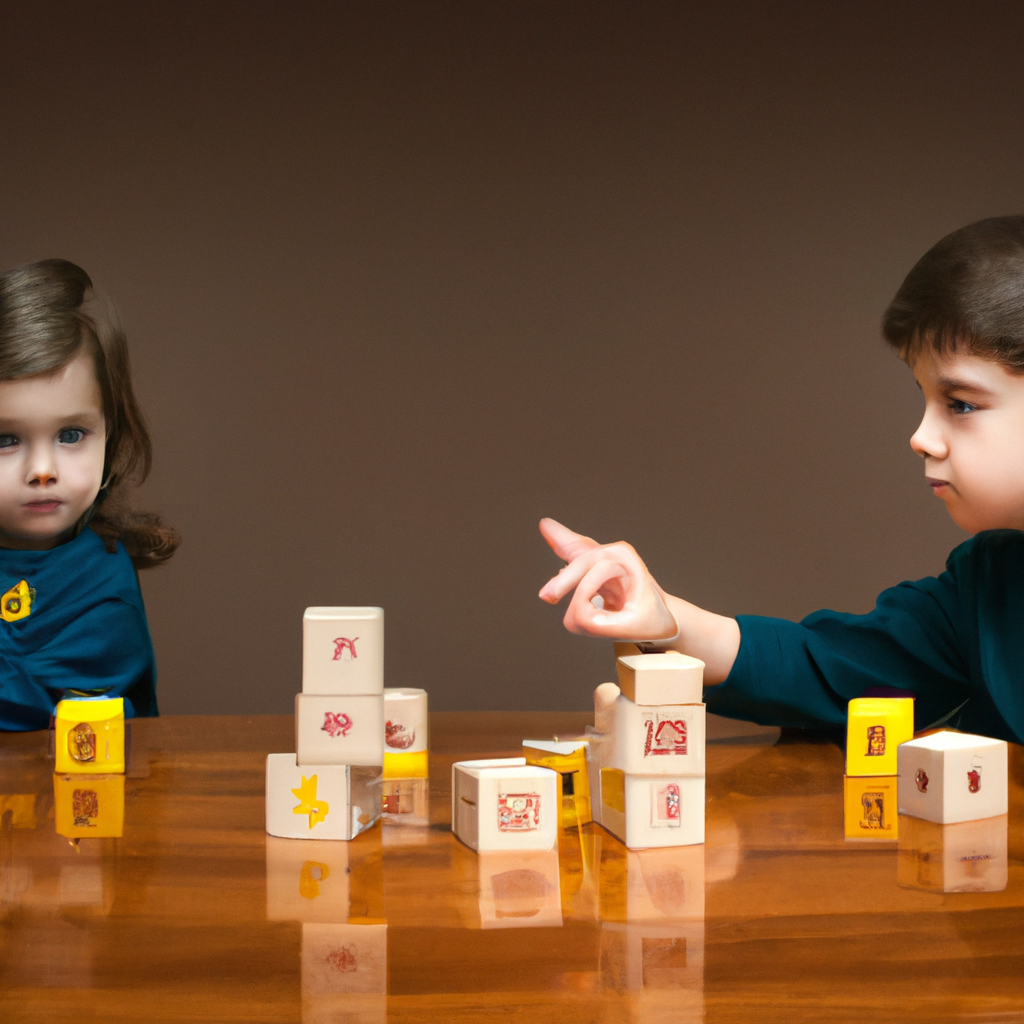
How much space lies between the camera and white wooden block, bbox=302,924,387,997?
0.69m

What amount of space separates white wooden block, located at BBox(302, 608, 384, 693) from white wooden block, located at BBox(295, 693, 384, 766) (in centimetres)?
1

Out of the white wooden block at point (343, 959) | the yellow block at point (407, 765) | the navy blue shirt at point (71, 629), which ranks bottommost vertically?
the white wooden block at point (343, 959)

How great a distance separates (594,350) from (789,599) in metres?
0.87

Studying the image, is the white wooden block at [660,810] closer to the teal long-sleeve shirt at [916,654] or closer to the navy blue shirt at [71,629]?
the teal long-sleeve shirt at [916,654]

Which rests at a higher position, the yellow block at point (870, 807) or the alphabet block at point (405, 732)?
the alphabet block at point (405, 732)

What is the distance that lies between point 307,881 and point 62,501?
97cm

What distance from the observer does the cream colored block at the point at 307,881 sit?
2.63ft

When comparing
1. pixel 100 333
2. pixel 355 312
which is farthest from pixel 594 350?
pixel 100 333

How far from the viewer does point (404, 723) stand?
124 cm

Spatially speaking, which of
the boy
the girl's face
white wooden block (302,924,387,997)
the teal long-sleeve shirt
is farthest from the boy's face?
the girl's face

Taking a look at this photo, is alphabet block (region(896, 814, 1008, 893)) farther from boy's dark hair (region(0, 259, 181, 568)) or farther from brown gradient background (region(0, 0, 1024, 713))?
brown gradient background (region(0, 0, 1024, 713))

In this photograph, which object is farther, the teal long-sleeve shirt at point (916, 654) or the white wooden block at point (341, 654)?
the teal long-sleeve shirt at point (916, 654)

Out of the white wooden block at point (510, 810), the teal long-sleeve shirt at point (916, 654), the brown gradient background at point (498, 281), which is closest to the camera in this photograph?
the white wooden block at point (510, 810)

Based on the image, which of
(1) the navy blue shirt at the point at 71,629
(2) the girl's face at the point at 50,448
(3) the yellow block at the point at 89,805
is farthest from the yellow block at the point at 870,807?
(2) the girl's face at the point at 50,448
